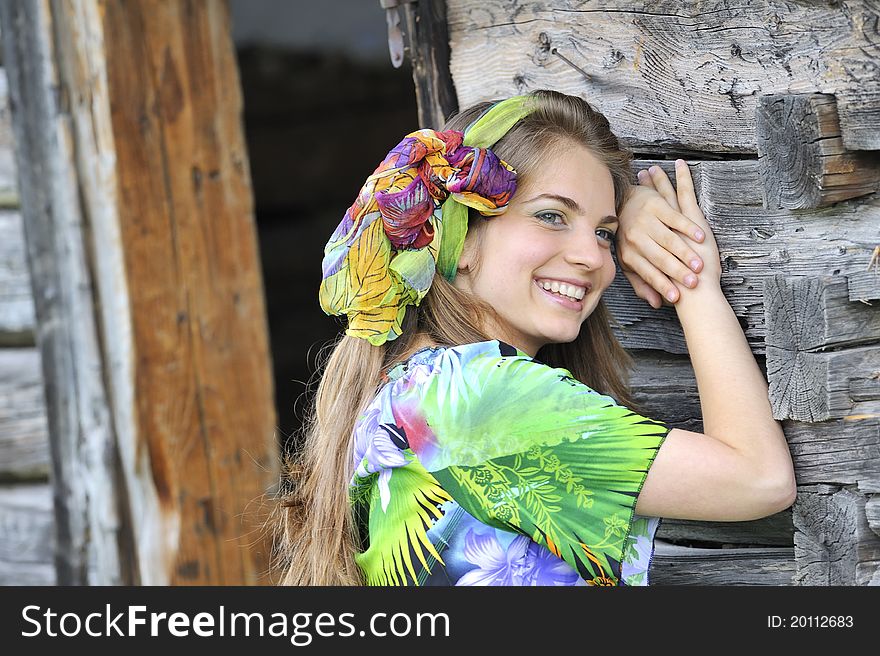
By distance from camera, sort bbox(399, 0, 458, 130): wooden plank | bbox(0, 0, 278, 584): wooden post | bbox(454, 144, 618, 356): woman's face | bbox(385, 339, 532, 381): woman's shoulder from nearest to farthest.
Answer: bbox(385, 339, 532, 381): woman's shoulder, bbox(454, 144, 618, 356): woman's face, bbox(399, 0, 458, 130): wooden plank, bbox(0, 0, 278, 584): wooden post

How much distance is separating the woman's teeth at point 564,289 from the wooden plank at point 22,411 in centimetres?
211

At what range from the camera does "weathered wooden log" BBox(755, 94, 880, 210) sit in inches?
59.6

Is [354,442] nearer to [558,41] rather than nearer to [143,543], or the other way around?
[558,41]

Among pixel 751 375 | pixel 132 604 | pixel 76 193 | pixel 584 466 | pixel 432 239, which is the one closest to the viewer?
pixel 584 466

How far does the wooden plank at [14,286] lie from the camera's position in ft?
10.6

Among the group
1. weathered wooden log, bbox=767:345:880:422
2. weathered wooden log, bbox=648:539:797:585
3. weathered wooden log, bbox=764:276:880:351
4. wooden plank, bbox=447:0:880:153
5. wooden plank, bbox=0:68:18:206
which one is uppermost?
wooden plank, bbox=0:68:18:206

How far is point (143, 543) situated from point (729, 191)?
213 centimetres

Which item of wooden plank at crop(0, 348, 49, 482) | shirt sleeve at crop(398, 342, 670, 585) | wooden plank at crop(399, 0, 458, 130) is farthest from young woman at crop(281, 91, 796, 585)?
wooden plank at crop(0, 348, 49, 482)

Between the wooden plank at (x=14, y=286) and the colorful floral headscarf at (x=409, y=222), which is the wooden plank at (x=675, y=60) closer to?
the colorful floral headscarf at (x=409, y=222)

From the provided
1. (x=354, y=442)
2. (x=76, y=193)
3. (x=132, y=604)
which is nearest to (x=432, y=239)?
(x=354, y=442)

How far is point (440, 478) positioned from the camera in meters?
1.59

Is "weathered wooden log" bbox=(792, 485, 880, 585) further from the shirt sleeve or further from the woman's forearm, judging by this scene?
the shirt sleeve

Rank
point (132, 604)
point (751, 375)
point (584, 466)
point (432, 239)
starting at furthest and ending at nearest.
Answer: point (132, 604), point (432, 239), point (751, 375), point (584, 466)

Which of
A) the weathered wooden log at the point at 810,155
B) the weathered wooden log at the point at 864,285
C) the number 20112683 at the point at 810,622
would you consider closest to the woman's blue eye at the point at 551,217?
the weathered wooden log at the point at 810,155
